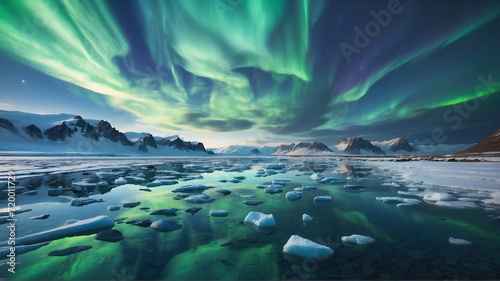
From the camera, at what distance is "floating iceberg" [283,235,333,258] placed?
13.4ft

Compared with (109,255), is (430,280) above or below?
above

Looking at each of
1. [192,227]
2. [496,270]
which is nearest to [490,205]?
[496,270]

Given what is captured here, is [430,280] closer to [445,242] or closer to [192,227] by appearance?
[445,242]

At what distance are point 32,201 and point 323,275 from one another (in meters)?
Result: 12.6

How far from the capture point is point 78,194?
10.1 metres

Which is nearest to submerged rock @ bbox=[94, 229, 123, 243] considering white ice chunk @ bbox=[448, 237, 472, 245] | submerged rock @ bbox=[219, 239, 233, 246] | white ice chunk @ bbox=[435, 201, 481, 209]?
submerged rock @ bbox=[219, 239, 233, 246]

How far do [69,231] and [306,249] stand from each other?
6464 mm

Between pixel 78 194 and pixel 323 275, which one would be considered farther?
pixel 78 194

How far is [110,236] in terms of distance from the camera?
16.7 feet

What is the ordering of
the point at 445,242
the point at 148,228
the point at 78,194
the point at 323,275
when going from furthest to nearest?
the point at 78,194
the point at 148,228
the point at 445,242
the point at 323,275

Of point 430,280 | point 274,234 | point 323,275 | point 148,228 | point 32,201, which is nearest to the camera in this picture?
point 430,280

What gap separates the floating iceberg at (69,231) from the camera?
4.79m

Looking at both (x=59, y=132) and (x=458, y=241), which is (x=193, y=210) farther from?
(x=59, y=132)

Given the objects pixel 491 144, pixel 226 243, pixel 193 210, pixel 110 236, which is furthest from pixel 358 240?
pixel 491 144
